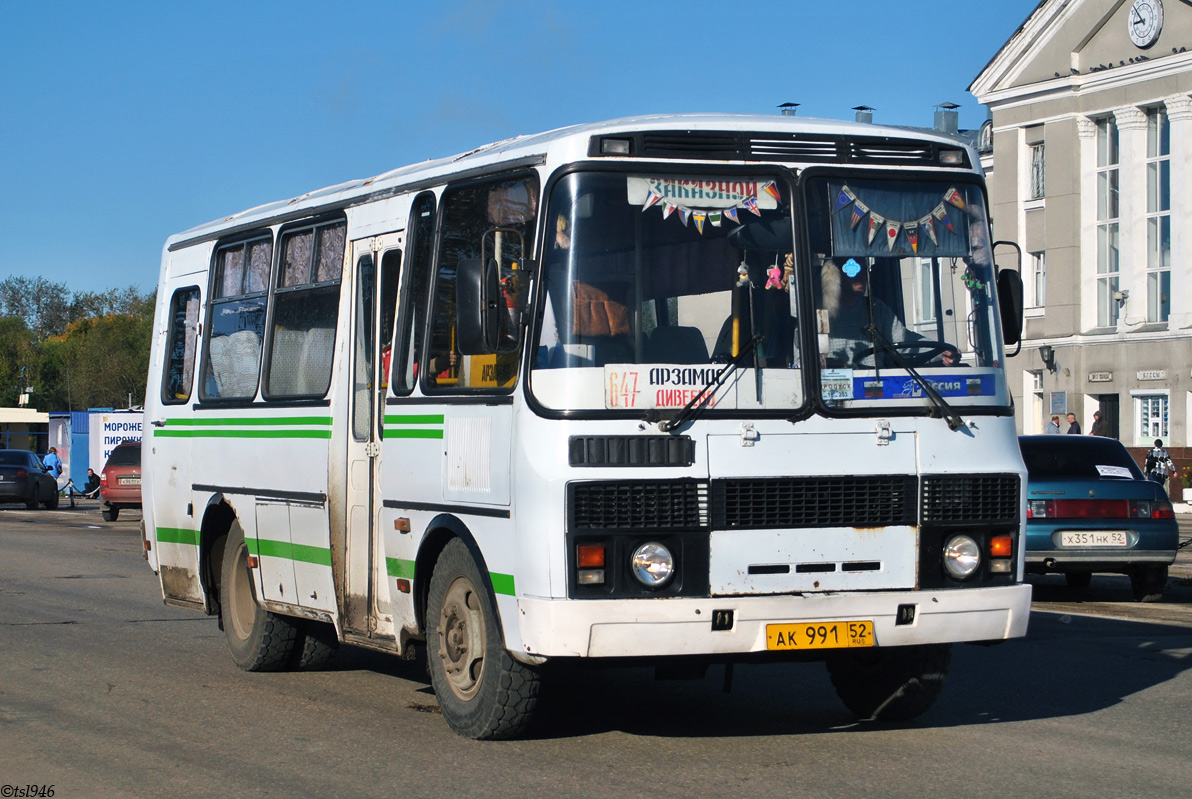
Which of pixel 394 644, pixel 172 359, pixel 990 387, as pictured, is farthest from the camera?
pixel 172 359

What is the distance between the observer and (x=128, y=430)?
4938cm

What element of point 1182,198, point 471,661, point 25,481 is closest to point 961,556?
point 471,661

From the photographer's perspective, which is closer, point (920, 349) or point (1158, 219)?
point (920, 349)

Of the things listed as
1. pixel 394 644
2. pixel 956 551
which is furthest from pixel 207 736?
pixel 956 551

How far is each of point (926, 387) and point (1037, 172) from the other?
130 ft

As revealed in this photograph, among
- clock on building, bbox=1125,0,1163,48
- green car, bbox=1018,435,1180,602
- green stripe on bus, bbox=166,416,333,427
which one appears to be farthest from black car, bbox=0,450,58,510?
green car, bbox=1018,435,1180,602

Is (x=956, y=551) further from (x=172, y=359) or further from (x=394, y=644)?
(x=172, y=359)

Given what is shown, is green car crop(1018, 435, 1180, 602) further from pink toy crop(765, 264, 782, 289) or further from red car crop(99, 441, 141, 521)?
red car crop(99, 441, 141, 521)

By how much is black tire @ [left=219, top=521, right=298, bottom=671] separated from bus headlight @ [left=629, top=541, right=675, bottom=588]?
424 cm

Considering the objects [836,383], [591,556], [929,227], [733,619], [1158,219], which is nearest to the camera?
[591,556]

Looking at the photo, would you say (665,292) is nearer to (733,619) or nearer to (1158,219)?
(733,619)

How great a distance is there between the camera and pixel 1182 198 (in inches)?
1599

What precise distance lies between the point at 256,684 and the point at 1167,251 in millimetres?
36194

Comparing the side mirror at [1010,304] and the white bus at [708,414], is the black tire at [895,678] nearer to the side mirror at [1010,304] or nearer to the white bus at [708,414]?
the white bus at [708,414]
